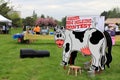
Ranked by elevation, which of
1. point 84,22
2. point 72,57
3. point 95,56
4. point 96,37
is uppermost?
point 84,22

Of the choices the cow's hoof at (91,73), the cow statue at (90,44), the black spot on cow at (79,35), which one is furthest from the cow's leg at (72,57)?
the cow's hoof at (91,73)

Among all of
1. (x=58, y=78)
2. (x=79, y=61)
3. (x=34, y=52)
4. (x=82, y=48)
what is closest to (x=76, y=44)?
(x=82, y=48)

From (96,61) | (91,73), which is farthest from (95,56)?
(91,73)

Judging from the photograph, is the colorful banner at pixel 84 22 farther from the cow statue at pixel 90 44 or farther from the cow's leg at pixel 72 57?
the cow's leg at pixel 72 57

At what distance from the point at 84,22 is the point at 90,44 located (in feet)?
2.99

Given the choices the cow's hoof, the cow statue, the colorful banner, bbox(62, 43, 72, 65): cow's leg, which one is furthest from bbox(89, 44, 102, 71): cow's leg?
bbox(62, 43, 72, 65): cow's leg

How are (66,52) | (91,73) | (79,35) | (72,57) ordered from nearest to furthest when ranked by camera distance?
(91,73)
(79,35)
(66,52)
(72,57)

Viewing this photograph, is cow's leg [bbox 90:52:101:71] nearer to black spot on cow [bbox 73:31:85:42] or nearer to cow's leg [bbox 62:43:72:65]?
black spot on cow [bbox 73:31:85:42]

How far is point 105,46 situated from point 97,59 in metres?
0.53

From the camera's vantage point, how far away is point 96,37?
11.1 metres

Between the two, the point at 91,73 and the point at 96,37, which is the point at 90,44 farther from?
the point at 91,73

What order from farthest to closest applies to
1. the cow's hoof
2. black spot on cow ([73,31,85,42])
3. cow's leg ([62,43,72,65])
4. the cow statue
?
cow's leg ([62,43,72,65])
black spot on cow ([73,31,85,42])
the cow statue
the cow's hoof

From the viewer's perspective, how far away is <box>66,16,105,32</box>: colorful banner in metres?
11.3

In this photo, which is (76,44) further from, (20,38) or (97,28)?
→ (20,38)
